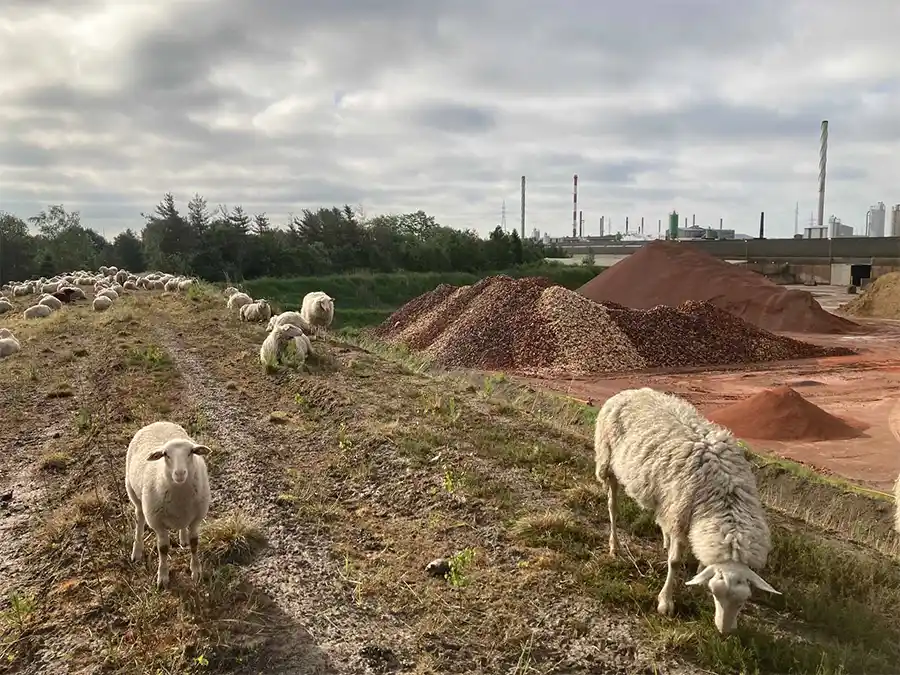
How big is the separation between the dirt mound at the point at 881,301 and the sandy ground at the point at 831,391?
10.1 meters

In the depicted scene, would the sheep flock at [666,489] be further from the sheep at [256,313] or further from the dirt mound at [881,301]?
the dirt mound at [881,301]

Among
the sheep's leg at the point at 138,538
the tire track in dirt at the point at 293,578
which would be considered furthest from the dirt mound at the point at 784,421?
the sheep's leg at the point at 138,538

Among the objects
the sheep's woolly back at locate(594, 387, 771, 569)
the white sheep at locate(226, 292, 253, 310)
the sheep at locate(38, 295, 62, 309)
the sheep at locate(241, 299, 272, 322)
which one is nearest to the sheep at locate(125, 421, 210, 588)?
the sheep's woolly back at locate(594, 387, 771, 569)

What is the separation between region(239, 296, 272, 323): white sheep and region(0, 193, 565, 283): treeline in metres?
25.9

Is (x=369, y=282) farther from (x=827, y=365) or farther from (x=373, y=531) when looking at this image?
(x=373, y=531)

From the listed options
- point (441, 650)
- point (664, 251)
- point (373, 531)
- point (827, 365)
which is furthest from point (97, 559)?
point (664, 251)

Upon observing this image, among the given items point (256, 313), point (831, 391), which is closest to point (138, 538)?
point (256, 313)

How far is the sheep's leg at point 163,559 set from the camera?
503 centimetres

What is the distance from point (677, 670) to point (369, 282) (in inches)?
1784

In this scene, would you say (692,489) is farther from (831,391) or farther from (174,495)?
(831,391)

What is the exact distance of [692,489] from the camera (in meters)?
5.00

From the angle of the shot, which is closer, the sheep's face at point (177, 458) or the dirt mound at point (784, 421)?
the sheep's face at point (177, 458)

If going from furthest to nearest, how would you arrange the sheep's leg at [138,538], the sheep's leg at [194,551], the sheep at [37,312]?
1. the sheep at [37,312]
2. the sheep's leg at [138,538]
3. the sheep's leg at [194,551]

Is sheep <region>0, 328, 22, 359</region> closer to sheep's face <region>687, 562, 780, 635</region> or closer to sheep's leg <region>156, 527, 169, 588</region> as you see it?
sheep's leg <region>156, 527, 169, 588</region>
